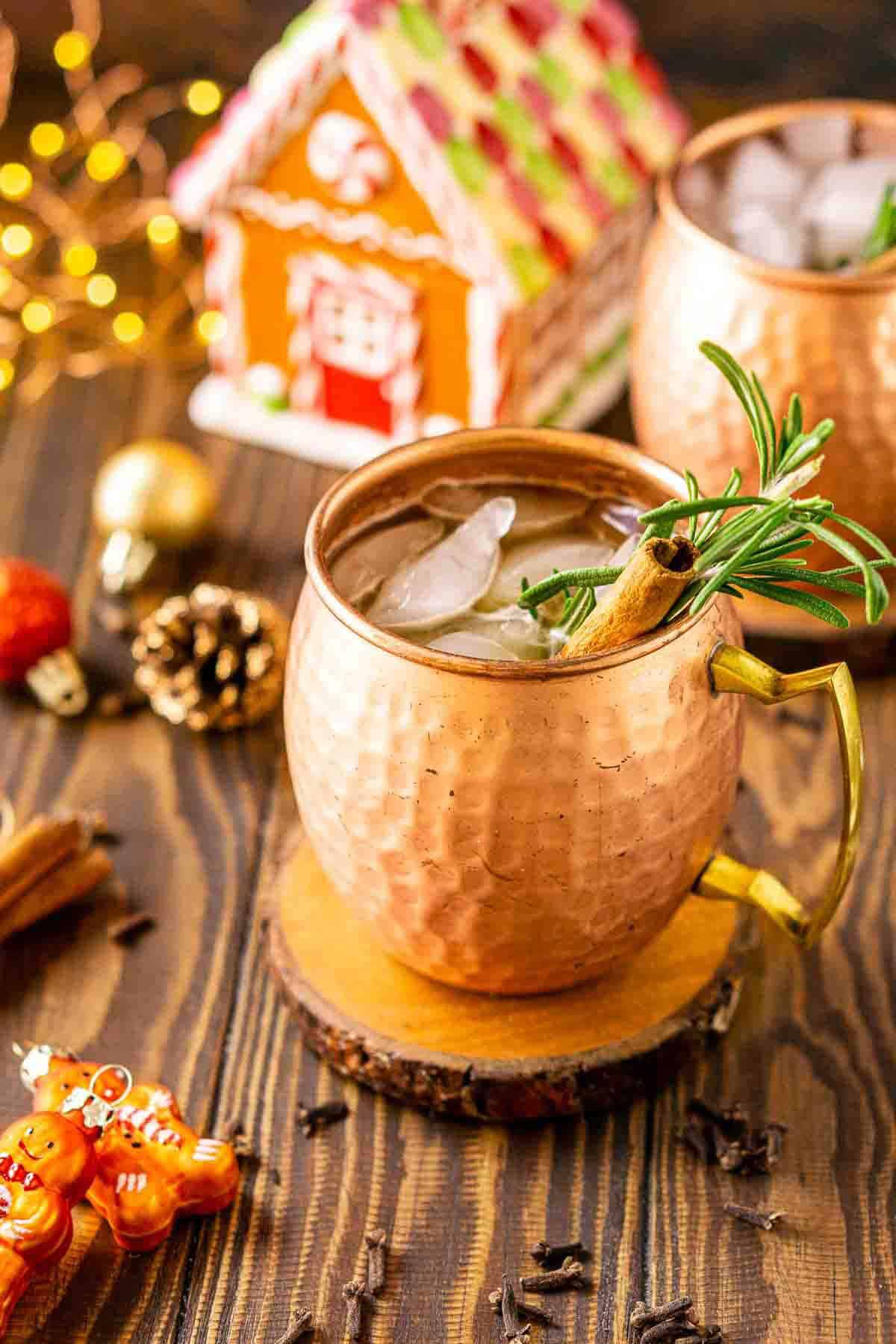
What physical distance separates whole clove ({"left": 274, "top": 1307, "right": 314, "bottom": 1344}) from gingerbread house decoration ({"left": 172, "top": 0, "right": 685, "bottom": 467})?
76cm

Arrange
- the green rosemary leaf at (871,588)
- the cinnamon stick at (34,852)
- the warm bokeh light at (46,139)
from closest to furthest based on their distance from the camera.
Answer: the green rosemary leaf at (871,588), the cinnamon stick at (34,852), the warm bokeh light at (46,139)

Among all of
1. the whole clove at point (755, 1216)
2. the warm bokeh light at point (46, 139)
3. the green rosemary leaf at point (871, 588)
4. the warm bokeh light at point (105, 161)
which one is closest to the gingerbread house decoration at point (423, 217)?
the warm bokeh light at point (105, 161)

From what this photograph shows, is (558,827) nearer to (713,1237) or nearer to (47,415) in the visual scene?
(713,1237)

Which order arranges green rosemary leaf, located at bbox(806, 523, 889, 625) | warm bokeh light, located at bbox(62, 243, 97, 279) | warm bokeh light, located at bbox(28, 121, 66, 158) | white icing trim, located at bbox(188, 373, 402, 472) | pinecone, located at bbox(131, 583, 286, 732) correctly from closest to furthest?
green rosemary leaf, located at bbox(806, 523, 889, 625)
pinecone, located at bbox(131, 583, 286, 732)
white icing trim, located at bbox(188, 373, 402, 472)
warm bokeh light, located at bbox(62, 243, 97, 279)
warm bokeh light, located at bbox(28, 121, 66, 158)

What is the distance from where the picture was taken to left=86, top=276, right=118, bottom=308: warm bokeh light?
1.59 meters

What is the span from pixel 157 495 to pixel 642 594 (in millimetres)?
617

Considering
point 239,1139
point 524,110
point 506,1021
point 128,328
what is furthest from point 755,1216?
point 128,328

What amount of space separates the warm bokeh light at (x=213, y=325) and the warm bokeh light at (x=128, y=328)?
81mm

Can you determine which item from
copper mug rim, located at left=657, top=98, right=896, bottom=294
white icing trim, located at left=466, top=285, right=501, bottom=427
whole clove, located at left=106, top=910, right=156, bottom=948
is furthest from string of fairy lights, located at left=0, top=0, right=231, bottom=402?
whole clove, located at left=106, top=910, right=156, bottom=948

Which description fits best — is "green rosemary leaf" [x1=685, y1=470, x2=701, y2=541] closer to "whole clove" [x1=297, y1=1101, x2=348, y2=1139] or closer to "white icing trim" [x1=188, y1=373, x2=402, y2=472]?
"whole clove" [x1=297, y1=1101, x2=348, y2=1139]

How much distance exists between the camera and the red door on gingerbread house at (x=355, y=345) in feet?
4.55

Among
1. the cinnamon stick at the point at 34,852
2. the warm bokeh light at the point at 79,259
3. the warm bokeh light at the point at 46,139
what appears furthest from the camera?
the warm bokeh light at the point at 46,139

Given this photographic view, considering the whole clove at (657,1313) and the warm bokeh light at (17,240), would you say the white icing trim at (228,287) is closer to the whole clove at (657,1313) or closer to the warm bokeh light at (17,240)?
the warm bokeh light at (17,240)

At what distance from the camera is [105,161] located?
1625mm
